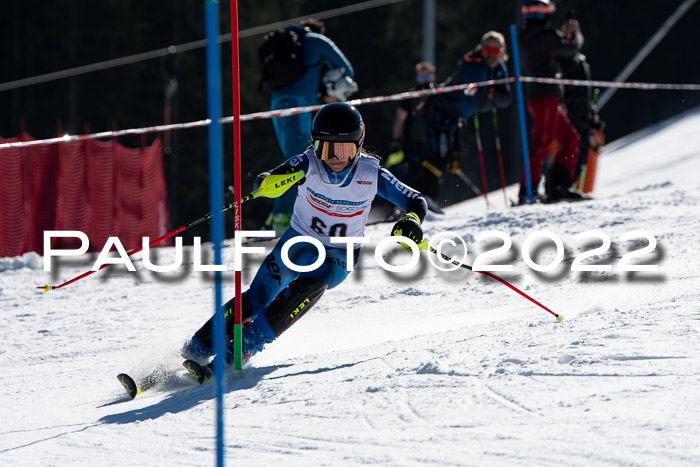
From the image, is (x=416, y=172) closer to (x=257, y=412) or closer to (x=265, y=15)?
(x=257, y=412)

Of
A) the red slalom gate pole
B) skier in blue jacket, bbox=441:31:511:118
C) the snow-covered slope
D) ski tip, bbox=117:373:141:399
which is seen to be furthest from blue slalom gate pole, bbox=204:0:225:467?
skier in blue jacket, bbox=441:31:511:118

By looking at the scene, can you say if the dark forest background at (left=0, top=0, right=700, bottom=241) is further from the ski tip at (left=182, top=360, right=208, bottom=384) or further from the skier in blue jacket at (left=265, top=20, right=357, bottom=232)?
the ski tip at (left=182, top=360, right=208, bottom=384)

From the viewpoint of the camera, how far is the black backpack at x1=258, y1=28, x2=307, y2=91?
7.94 metres

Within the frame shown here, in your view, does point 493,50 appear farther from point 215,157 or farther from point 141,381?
Answer: point 215,157

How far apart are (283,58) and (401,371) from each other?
4.50m

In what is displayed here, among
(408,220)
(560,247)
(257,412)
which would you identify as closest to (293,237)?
(408,220)

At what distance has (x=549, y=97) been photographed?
29.2 feet

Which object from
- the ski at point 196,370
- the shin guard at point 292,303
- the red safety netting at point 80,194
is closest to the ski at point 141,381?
the ski at point 196,370

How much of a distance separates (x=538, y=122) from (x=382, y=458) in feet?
21.0

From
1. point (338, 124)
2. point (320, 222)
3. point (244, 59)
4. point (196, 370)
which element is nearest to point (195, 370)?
point (196, 370)

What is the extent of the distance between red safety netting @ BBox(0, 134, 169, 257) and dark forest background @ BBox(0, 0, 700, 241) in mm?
8193

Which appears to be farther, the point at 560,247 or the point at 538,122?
the point at 538,122

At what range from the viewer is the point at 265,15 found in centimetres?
2275

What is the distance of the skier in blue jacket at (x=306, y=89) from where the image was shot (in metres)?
8.04
